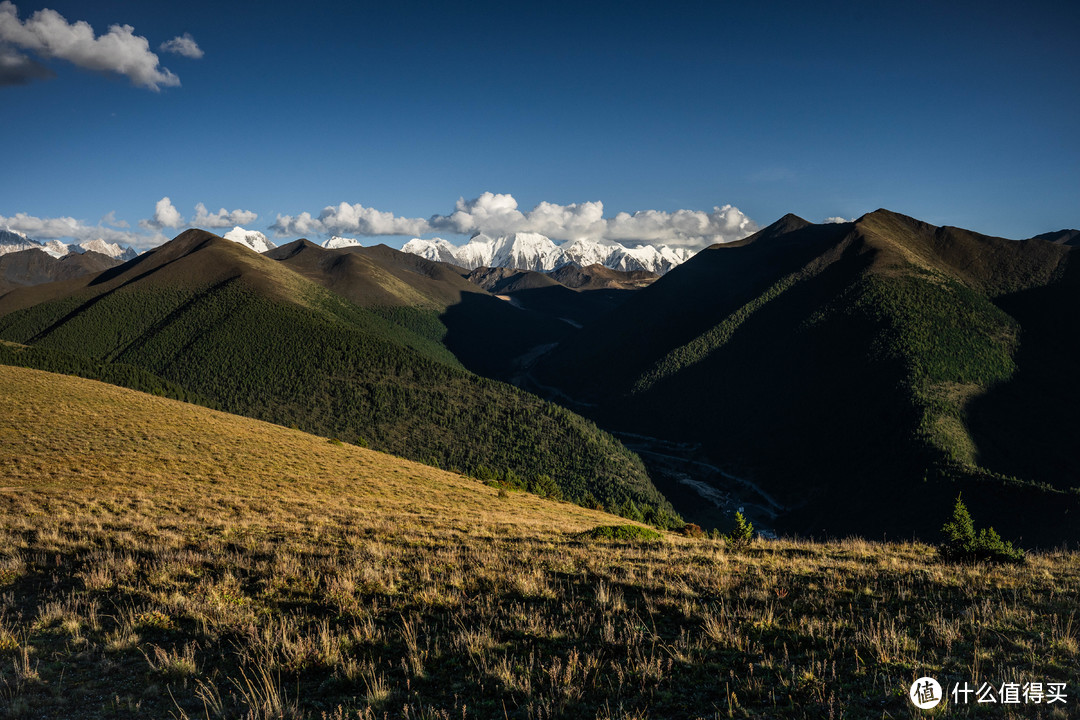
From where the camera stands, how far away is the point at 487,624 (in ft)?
31.3

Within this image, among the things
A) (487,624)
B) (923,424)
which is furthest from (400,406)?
(487,624)

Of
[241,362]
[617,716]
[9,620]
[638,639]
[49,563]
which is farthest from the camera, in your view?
[241,362]

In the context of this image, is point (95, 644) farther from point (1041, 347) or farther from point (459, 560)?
point (1041, 347)

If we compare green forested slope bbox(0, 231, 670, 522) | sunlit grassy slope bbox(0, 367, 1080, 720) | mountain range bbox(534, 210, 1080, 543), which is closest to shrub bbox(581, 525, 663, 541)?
sunlit grassy slope bbox(0, 367, 1080, 720)

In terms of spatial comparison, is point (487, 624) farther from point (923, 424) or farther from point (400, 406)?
point (923, 424)

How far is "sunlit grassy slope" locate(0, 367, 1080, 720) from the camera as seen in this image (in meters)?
7.04

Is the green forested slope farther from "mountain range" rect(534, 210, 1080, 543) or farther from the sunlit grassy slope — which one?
the sunlit grassy slope

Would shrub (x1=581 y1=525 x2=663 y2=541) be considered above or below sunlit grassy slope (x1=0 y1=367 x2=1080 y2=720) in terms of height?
below

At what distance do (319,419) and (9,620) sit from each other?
159993 mm

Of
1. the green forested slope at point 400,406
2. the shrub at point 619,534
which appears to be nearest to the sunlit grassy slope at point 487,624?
the shrub at point 619,534

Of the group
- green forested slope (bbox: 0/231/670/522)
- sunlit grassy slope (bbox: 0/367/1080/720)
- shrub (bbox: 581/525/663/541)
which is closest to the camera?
sunlit grassy slope (bbox: 0/367/1080/720)

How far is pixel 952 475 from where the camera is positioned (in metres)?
115

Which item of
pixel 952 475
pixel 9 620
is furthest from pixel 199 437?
pixel 952 475

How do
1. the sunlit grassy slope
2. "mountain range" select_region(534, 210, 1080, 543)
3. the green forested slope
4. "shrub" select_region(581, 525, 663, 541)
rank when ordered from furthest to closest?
the green forested slope → "mountain range" select_region(534, 210, 1080, 543) → "shrub" select_region(581, 525, 663, 541) → the sunlit grassy slope
